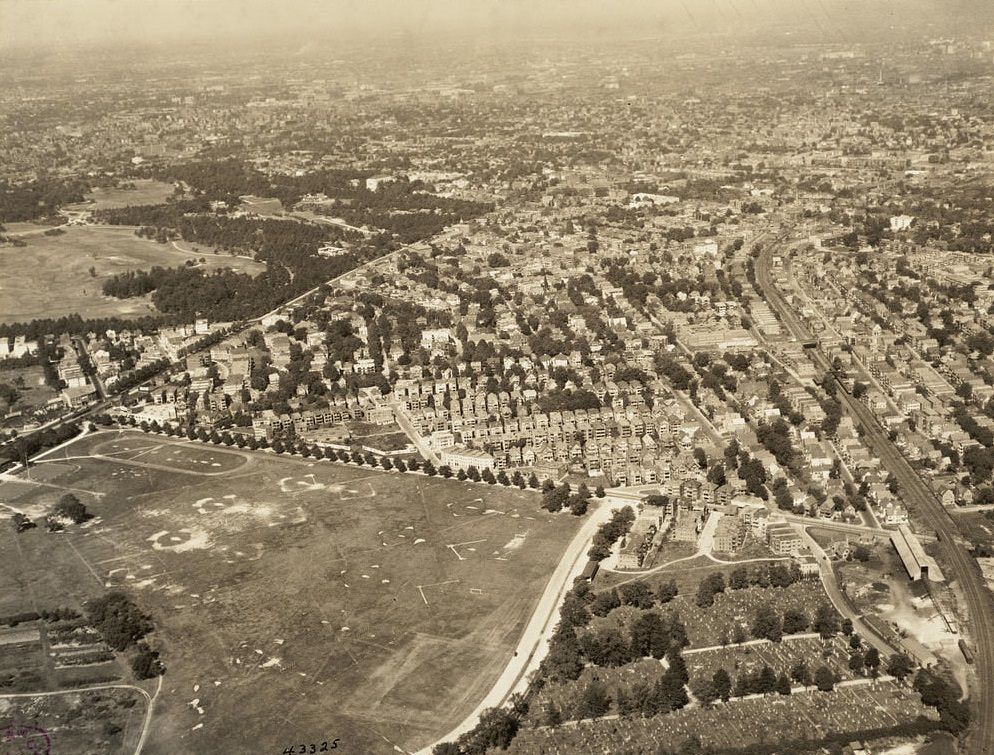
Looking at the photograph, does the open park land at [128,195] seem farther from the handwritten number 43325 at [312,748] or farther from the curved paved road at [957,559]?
the handwritten number 43325 at [312,748]

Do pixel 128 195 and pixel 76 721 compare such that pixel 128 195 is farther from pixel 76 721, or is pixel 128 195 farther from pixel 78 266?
pixel 76 721

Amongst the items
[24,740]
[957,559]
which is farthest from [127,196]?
[957,559]

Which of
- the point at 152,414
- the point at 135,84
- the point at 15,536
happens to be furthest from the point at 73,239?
Result: the point at 135,84

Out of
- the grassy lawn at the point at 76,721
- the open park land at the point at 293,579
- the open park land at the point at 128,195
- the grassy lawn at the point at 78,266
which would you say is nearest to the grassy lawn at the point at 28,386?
the open park land at the point at 293,579

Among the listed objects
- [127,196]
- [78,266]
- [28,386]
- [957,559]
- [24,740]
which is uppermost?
[127,196]

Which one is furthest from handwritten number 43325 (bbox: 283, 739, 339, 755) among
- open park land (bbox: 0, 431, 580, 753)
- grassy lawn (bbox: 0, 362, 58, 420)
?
grassy lawn (bbox: 0, 362, 58, 420)
